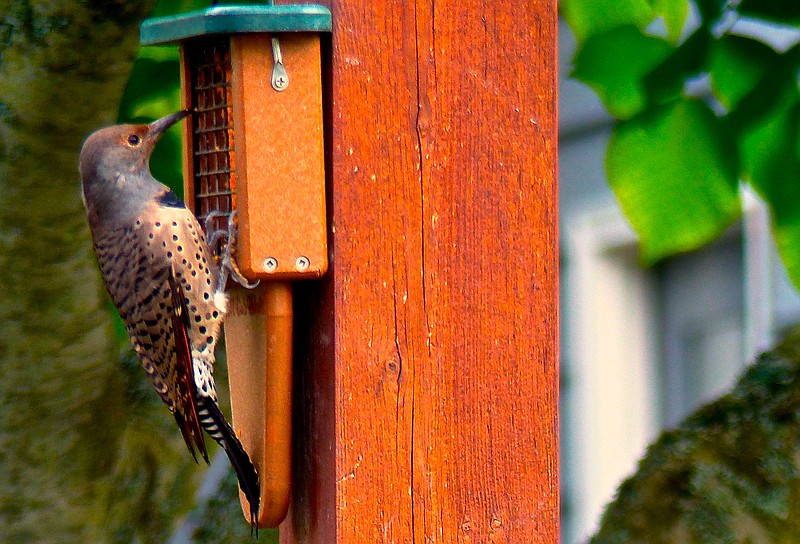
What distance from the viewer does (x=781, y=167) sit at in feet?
9.48

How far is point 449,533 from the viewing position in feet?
6.86

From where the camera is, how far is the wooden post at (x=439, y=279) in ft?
6.77

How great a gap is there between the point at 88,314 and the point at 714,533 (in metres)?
1.84

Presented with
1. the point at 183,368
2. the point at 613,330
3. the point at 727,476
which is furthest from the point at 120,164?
the point at 613,330

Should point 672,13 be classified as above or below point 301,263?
above

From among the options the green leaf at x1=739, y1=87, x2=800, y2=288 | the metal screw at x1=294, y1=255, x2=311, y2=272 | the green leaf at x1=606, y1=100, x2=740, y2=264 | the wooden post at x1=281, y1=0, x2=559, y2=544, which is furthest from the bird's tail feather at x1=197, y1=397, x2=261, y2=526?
the green leaf at x1=739, y1=87, x2=800, y2=288

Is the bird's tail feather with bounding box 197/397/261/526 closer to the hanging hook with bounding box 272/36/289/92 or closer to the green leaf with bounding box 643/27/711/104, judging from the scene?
the hanging hook with bounding box 272/36/289/92

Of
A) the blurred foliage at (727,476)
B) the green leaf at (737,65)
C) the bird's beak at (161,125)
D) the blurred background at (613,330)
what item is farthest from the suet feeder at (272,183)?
the blurred background at (613,330)

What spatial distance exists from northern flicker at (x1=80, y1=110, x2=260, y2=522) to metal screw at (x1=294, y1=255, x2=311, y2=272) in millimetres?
474

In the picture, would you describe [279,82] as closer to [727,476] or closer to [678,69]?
[678,69]

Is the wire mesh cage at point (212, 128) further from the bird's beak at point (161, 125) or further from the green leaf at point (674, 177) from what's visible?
the green leaf at point (674, 177)

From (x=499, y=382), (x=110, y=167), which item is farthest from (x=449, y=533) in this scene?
(x=110, y=167)

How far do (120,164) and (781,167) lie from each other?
61.3 inches

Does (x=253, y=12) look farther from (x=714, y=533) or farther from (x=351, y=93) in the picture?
(x=714, y=533)
